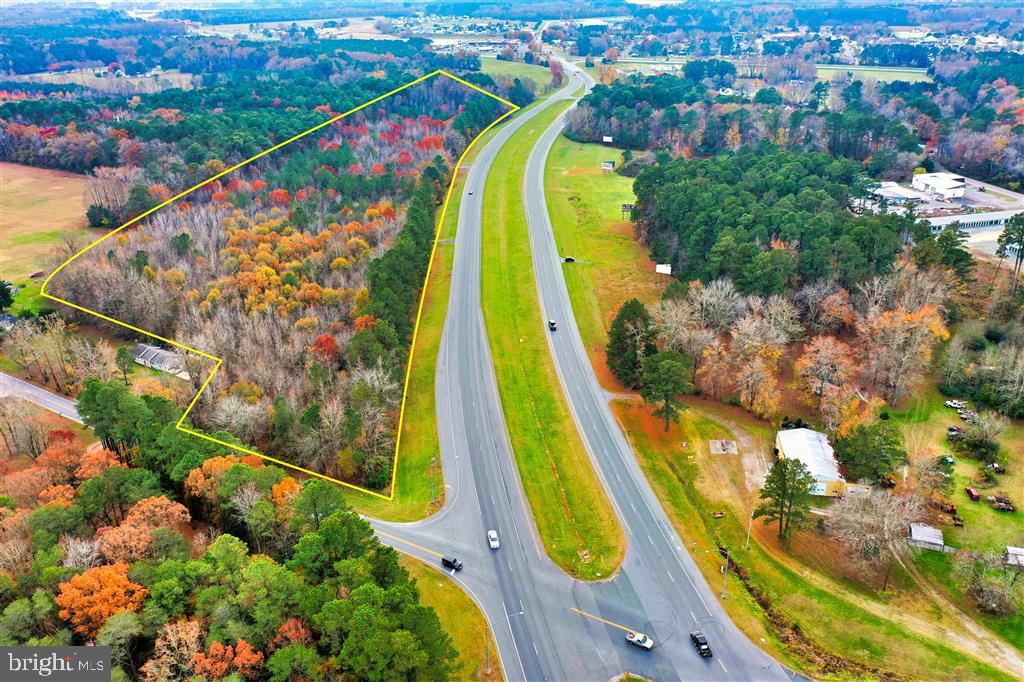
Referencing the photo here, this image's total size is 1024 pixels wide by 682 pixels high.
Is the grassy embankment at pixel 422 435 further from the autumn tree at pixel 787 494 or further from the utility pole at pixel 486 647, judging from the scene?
the autumn tree at pixel 787 494

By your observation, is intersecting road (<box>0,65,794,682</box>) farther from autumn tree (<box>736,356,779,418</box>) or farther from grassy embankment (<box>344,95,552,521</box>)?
autumn tree (<box>736,356,779,418</box>)

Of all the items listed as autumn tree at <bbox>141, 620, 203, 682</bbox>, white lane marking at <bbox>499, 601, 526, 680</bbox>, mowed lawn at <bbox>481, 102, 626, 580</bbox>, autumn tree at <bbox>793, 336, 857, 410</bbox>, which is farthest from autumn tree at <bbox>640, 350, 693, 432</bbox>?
autumn tree at <bbox>141, 620, 203, 682</bbox>

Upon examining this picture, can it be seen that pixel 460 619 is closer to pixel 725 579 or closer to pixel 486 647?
pixel 486 647

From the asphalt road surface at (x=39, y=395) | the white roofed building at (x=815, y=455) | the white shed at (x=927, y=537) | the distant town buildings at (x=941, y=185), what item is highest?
the distant town buildings at (x=941, y=185)

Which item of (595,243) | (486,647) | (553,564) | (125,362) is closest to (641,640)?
(553,564)

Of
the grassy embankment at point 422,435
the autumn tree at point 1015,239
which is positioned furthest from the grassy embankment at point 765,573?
the autumn tree at point 1015,239

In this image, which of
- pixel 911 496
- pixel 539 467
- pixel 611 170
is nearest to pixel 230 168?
pixel 611 170
